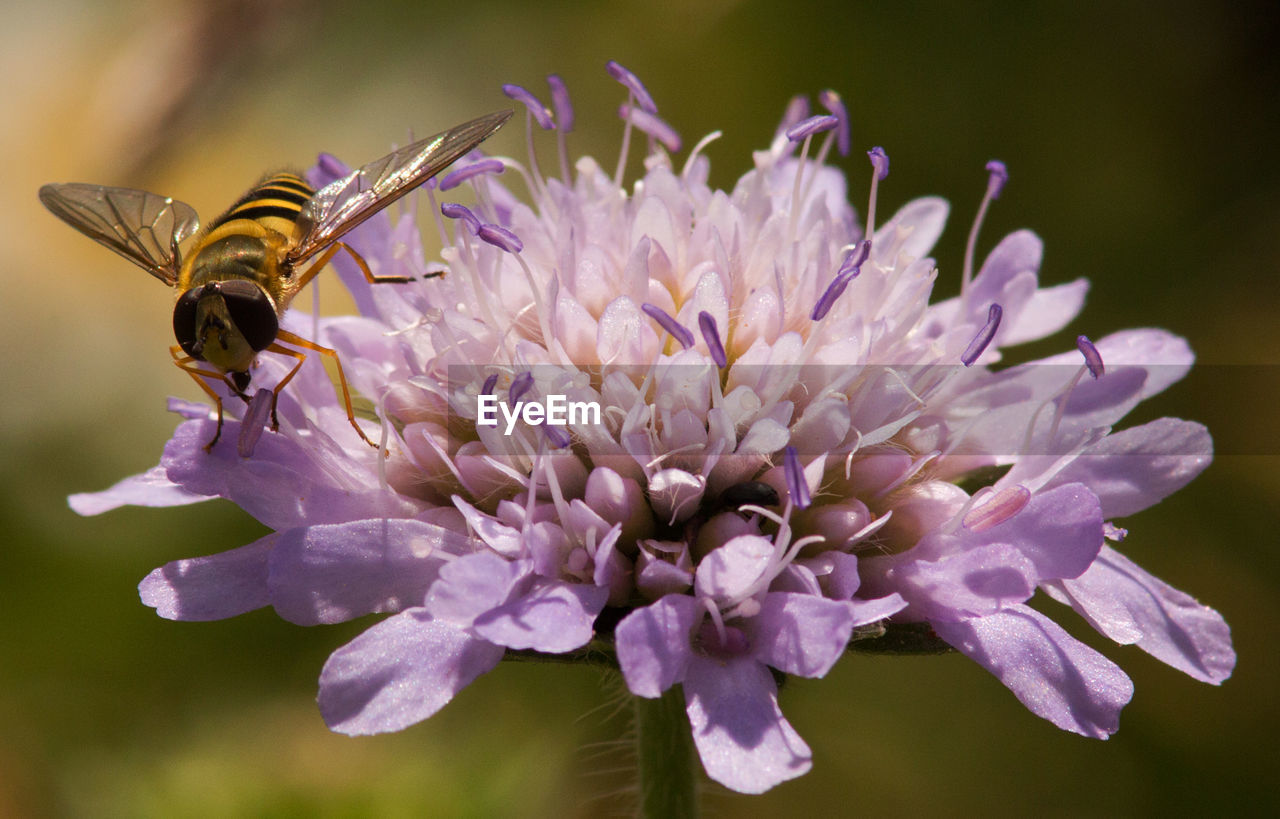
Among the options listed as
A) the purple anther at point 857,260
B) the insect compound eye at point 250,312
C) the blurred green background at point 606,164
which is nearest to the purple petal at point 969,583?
the purple anther at point 857,260

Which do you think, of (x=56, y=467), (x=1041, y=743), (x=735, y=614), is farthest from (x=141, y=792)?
(x=1041, y=743)

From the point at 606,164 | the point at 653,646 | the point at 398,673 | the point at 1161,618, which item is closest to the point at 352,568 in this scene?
the point at 398,673

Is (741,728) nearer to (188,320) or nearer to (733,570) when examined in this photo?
(733,570)

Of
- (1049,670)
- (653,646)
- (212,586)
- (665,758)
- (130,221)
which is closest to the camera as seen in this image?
(653,646)

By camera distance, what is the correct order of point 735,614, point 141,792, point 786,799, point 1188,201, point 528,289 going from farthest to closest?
point 1188,201 < point 786,799 < point 141,792 < point 528,289 < point 735,614

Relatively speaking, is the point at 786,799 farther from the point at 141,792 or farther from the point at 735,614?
the point at 735,614

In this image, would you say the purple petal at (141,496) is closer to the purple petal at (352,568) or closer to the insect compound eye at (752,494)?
the purple petal at (352,568)
